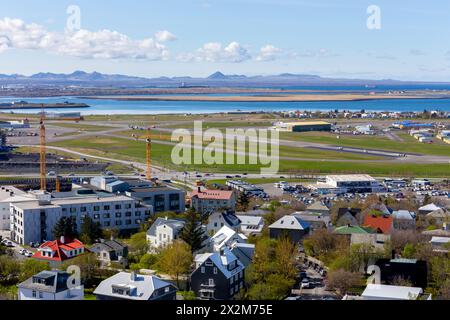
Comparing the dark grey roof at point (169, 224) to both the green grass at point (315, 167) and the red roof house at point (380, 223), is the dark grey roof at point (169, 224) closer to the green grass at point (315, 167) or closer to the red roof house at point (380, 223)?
the red roof house at point (380, 223)

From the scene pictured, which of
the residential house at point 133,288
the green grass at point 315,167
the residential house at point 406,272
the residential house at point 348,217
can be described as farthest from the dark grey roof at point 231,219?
the green grass at point 315,167

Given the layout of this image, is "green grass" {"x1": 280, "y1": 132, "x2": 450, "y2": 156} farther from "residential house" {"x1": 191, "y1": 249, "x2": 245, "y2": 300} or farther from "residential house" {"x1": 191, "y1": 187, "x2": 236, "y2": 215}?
"residential house" {"x1": 191, "y1": 249, "x2": 245, "y2": 300}

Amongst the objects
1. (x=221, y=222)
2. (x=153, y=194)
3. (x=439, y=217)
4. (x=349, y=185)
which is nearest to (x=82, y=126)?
(x=349, y=185)

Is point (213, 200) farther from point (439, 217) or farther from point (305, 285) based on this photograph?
point (305, 285)

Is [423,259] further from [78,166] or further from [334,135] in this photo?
[334,135]

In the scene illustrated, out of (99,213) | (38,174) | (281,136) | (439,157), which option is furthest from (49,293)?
(281,136)

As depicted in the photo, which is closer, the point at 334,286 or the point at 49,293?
the point at 49,293
